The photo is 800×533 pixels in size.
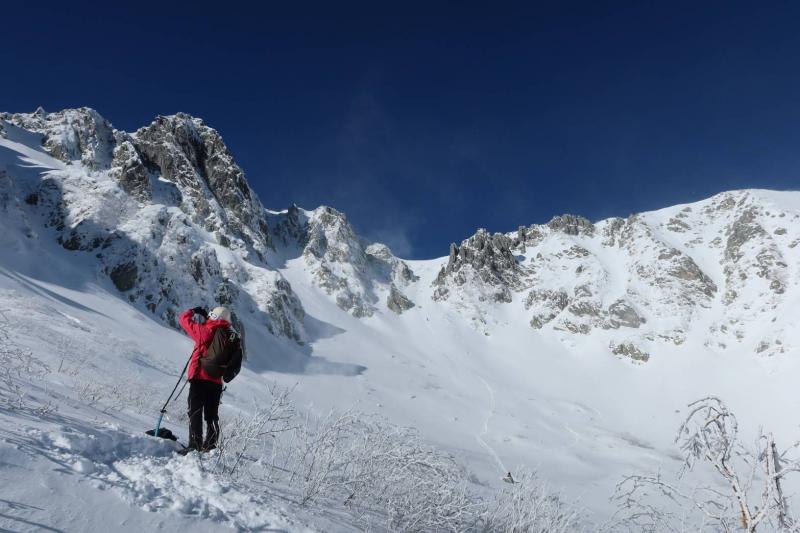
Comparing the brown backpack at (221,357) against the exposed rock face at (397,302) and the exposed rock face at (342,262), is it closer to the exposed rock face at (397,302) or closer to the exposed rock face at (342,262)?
the exposed rock face at (342,262)

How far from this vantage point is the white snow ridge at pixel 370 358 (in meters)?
3.79

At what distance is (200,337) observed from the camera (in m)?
5.66

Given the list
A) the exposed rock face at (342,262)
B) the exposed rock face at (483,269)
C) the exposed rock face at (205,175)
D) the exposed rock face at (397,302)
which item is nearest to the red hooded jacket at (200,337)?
the exposed rock face at (205,175)

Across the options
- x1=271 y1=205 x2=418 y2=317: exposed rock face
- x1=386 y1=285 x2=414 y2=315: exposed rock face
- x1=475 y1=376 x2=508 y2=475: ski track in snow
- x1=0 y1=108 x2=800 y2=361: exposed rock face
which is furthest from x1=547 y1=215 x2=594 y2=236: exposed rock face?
x1=475 y1=376 x2=508 y2=475: ski track in snow

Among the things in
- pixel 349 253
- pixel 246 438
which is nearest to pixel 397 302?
pixel 349 253

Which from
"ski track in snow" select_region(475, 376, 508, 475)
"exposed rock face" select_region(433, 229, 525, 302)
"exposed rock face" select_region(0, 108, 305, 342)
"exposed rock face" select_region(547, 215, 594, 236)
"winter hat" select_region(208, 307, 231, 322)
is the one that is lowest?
"ski track in snow" select_region(475, 376, 508, 475)

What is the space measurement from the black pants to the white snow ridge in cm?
52

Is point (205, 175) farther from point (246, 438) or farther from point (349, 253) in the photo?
point (246, 438)

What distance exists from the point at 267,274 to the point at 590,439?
39.0 metres

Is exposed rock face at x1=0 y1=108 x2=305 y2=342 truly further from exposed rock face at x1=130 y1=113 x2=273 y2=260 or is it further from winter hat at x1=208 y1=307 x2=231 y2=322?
winter hat at x1=208 y1=307 x2=231 y2=322

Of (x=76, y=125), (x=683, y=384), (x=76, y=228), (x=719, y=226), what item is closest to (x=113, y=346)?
(x=76, y=228)

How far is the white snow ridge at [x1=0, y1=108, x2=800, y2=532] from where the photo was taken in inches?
149

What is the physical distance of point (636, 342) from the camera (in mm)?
78188

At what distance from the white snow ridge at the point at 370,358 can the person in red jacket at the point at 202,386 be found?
540 mm
